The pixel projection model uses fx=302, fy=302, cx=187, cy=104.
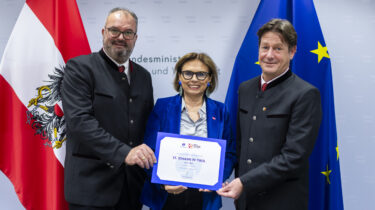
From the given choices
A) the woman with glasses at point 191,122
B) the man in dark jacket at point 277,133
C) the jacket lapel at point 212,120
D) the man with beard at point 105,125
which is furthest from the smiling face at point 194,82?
the man in dark jacket at point 277,133

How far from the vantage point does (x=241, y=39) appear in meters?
2.73

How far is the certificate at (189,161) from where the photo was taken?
5.85 feet

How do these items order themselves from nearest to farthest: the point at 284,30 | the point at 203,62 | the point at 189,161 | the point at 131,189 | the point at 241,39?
1. the point at 284,30
2. the point at 189,161
3. the point at 131,189
4. the point at 203,62
5. the point at 241,39

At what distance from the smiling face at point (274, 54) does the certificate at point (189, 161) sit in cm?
51

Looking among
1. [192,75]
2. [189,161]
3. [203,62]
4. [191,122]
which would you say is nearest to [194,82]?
[192,75]

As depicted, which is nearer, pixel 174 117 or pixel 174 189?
pixel 174 189

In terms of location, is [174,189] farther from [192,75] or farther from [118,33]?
[118,33]

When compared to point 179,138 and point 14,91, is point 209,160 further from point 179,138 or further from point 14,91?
point 14,91

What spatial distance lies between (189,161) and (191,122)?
13.4 inches

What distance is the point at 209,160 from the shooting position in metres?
1.79

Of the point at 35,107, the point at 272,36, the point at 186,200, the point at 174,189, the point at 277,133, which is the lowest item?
the point at 186,200

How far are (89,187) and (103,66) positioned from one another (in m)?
0.77

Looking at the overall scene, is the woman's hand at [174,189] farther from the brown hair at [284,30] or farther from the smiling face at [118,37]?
the brown hair at [284,30]

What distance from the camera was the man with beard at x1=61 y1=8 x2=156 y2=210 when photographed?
1791mm
